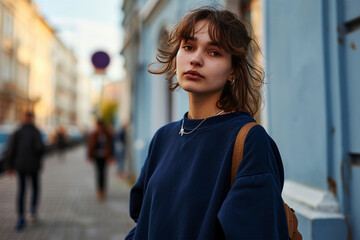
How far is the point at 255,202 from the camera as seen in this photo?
108cm

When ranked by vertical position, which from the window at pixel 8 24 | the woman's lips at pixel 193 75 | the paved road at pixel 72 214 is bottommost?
the paved road at pixel 72 214

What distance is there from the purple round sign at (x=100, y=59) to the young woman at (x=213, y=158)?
23.2 feet

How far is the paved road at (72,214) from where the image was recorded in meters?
5.15

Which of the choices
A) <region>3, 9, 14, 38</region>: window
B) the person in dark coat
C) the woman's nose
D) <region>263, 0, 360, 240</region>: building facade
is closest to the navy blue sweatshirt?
the woman's nose

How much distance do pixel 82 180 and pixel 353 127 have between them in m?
10.4

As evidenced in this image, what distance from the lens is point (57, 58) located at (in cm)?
4878

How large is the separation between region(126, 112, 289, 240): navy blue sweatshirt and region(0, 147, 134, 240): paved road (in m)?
4.01

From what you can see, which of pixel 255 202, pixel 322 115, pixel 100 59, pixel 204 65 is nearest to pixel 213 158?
pixel 255 202

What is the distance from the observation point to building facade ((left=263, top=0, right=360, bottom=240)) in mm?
2150

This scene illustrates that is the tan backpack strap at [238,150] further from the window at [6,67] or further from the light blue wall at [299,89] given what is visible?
the window at [6,67]

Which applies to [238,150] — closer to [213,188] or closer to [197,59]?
[213,188]

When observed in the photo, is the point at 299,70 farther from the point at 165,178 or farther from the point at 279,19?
the point at 165,178

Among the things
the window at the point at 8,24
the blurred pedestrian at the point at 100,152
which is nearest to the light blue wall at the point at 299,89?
the blurred pedestrian at the point at 100,152

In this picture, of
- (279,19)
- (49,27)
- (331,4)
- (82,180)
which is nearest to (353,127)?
(331,4)
